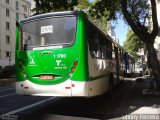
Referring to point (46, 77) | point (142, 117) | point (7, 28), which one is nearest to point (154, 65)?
point (142, 117)

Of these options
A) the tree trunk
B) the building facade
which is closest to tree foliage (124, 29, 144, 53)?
the building facade

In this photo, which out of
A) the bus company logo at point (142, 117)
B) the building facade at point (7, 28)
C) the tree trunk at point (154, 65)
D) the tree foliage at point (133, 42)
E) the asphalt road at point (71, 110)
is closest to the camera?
the bus company logo at point (142, 117)

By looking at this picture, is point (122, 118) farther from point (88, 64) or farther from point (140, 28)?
point (140, 28)

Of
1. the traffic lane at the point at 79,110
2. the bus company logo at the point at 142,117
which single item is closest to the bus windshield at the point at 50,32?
the traffic lane at the point at 79,110

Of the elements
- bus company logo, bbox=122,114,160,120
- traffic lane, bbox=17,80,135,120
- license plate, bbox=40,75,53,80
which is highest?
license plate, bbox=40,75,53,80

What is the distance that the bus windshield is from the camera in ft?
30.6

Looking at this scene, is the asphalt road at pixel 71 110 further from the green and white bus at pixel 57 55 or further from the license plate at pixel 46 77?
the license plate at pixel 46 77

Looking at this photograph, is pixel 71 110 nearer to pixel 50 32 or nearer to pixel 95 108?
pixel 95 108

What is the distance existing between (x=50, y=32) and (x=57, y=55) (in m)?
0.79

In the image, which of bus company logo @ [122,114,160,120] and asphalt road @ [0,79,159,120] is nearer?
bus company logo @ [122,114,160,120]

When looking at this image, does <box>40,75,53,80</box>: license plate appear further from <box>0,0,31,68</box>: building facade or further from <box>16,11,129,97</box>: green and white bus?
<box>0,0,31,68</box>: building facade

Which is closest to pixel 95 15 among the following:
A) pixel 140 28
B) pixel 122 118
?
pixel 140 28

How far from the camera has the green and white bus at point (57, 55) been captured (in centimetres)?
904

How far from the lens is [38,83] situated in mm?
9414
